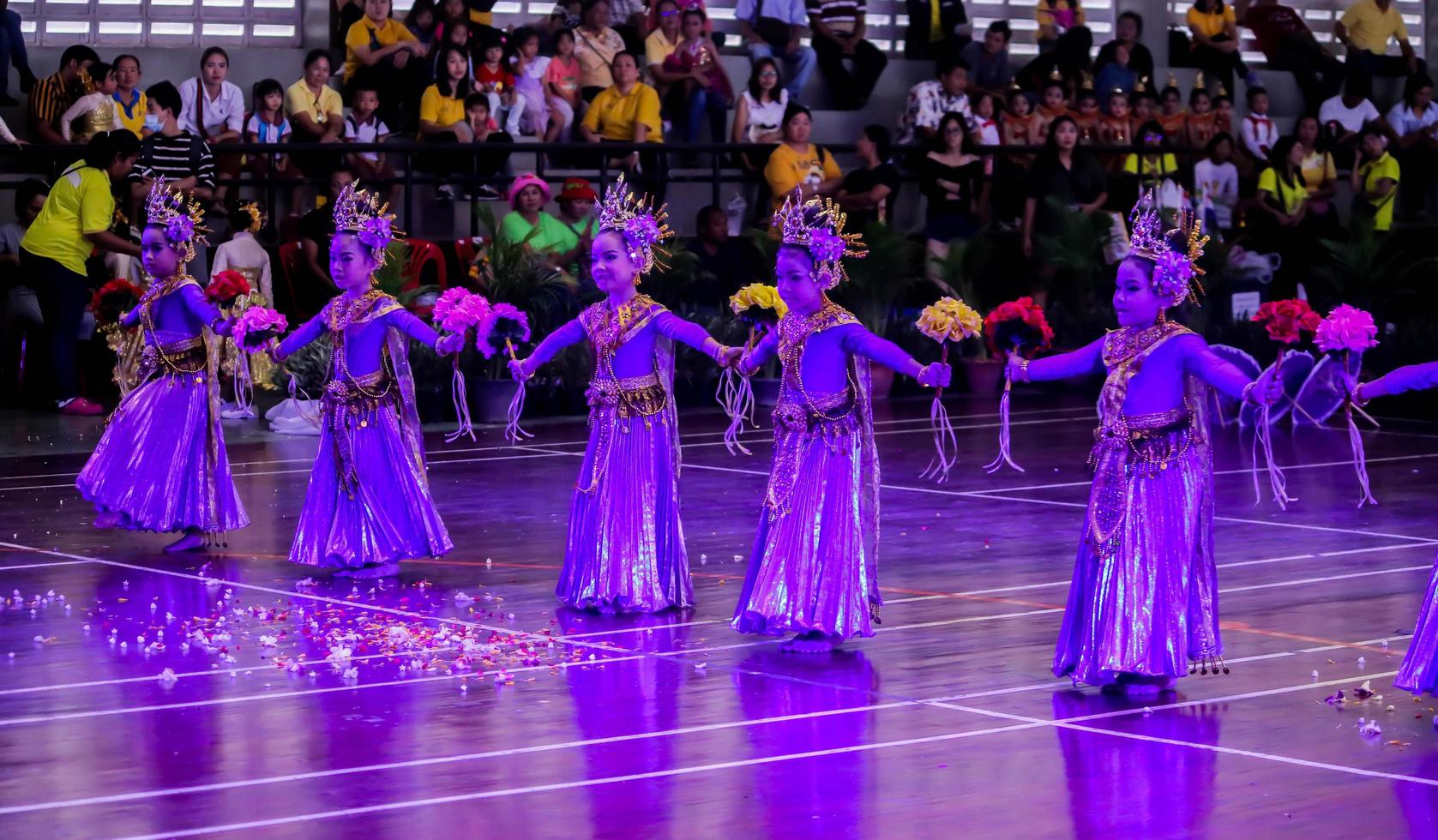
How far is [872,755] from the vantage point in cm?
649

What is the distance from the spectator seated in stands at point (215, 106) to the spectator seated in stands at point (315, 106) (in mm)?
414

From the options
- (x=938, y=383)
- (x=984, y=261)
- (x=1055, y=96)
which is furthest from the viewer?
(x=1055, y=96)

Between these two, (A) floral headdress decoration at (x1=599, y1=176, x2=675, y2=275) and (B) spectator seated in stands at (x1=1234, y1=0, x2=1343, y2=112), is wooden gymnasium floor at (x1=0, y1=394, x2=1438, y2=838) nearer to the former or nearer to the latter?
(A) floral headdress decoration at (x1=599, y1=176, x2=675, y2=275)

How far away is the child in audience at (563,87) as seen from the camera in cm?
1755

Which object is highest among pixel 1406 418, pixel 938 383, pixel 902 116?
pixel 902 116

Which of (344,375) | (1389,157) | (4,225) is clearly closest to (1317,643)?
(344,375)

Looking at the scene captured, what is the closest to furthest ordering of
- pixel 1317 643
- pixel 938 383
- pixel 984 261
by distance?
pixel 938 383 < pixel 1317 643 < pixel 984 261

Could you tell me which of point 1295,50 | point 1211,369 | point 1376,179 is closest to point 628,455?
point 1211,369

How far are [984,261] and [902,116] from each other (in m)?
1.83

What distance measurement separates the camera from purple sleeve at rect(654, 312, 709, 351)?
28.1 ft

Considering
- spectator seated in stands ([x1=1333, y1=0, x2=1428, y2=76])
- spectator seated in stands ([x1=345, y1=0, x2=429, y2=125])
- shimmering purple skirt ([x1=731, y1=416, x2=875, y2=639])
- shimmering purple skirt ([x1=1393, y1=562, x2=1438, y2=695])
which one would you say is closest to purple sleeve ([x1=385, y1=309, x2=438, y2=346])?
shimmering purple skirt ([x1=731, y1=416, x2=875, y2=639])

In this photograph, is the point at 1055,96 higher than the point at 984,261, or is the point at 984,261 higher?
the point at 1055,96

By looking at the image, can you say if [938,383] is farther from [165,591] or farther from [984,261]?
[984,261]

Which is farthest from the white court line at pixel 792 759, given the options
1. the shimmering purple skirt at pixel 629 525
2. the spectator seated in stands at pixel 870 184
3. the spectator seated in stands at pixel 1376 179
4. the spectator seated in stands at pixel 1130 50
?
the spectator seated in stands at pixel 1130 50
